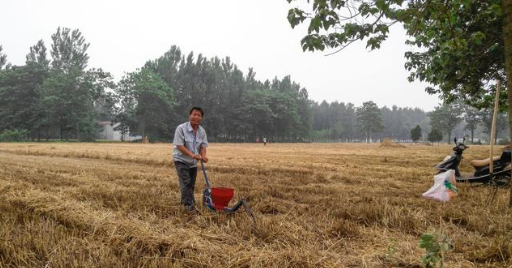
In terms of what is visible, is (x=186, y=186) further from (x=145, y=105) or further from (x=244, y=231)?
(x=145, y=105)

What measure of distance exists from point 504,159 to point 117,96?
58684mm

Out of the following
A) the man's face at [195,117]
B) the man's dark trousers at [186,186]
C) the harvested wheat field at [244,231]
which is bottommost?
the harvested wheat field at [244,231]

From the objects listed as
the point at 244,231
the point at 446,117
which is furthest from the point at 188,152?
the point at 446,117

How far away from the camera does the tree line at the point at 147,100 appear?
4853 cm

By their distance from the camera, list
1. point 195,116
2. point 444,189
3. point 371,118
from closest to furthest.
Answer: point 195,116 < point 444,189 < point 371,118

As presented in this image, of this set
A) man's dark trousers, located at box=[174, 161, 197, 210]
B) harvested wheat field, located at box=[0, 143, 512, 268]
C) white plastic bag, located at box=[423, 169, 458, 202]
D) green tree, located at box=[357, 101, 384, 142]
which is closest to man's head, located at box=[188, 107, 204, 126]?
man's dark trousers, located at box=[174, 161, 197, 210]

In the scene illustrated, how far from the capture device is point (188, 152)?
4.55 meters

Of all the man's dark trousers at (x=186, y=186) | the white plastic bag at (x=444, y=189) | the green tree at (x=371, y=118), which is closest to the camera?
the man's dark trousers at (x=186, y=186)

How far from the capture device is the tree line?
48.5m

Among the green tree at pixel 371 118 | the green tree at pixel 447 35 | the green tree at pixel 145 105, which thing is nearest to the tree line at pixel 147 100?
the green tree at pixel 145 105

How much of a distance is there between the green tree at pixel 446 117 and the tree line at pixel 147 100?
0.22 metres

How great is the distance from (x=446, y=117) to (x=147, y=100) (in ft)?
216

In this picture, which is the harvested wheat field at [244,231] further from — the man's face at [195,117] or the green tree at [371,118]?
the green tree at [371,118]

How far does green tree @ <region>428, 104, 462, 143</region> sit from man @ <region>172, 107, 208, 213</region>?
3049 inches
